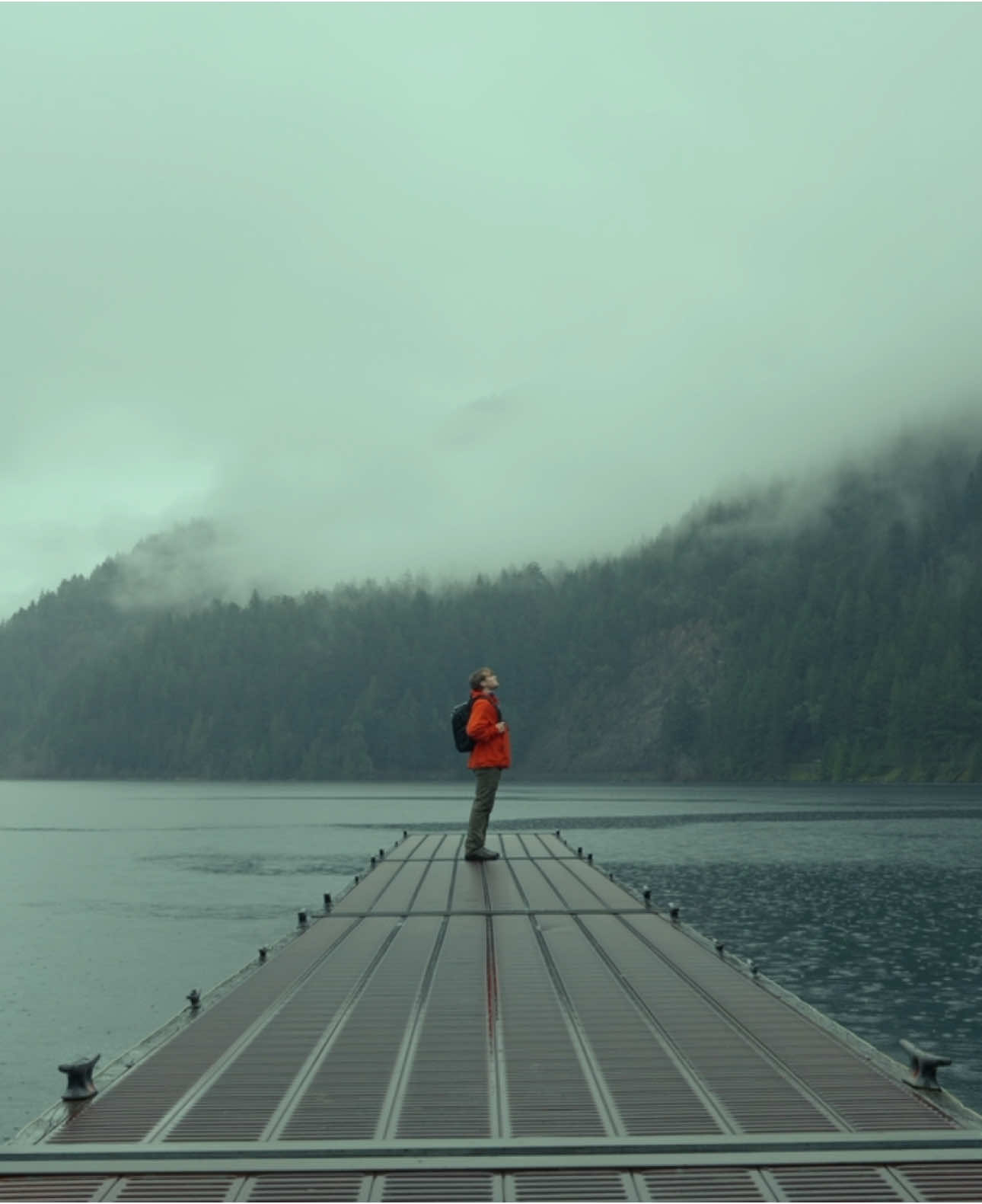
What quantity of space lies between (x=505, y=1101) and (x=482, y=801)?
46.8 feet

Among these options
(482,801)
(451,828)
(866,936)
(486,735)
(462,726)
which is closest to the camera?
(486,735)

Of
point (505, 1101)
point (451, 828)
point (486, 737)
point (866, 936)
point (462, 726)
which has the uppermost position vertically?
point (462, 726)

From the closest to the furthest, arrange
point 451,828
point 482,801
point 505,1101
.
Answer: point 505,1101
point 482,801
point 451,828

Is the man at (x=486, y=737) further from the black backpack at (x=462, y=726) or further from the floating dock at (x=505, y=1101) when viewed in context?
the floating dock at (x=505, y=1101)

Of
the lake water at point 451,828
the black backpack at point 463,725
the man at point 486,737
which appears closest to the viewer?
the man at point 486,737

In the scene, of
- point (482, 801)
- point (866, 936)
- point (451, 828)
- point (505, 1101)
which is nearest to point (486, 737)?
point (482, 801)

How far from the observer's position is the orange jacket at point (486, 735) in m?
21.7

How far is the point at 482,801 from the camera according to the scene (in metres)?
22.8

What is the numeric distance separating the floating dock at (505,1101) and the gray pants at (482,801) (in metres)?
Result: 7.76

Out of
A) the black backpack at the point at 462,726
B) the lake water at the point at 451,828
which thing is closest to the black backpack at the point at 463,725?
the black backpack at the point at 462,726

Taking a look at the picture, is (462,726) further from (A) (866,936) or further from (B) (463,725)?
(A) (866,936)

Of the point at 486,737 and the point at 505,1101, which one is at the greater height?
the point at 486,737

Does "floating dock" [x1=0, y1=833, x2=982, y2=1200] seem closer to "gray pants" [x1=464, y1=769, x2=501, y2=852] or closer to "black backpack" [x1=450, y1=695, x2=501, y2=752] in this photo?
"gray pants" [x1=464, y1=769, x2=501, y2=852]

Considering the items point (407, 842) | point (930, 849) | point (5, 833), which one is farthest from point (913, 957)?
point (5, 833)
